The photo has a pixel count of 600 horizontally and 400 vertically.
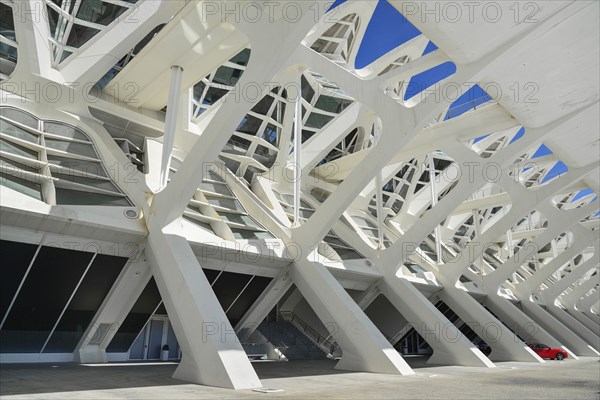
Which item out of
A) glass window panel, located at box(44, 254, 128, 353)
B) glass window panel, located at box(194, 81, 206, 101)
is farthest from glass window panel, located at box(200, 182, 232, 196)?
glass window panel, located at box(44, 254, 128, 353)

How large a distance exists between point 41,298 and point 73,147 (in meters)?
5.12

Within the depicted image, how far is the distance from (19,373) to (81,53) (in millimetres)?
10342

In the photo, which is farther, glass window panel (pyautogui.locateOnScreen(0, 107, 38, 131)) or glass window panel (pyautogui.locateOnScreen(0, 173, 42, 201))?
glass window panel (pyautogui.locateOnScreen(0, 107, 38, 131))

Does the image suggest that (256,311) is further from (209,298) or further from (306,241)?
(209,298)

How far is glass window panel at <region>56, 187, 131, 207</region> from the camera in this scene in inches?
463

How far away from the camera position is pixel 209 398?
7477 mm

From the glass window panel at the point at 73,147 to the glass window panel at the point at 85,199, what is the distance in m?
2.63

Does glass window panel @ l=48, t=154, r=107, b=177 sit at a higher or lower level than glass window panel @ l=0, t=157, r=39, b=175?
higher

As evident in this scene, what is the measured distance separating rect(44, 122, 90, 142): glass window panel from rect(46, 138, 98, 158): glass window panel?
42cm

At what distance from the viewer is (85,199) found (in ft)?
40.3

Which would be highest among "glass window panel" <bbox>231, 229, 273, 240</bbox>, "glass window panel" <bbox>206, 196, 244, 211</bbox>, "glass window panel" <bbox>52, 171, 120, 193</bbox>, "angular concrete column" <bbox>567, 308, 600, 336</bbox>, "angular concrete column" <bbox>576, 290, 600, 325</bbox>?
"glass window panel" <bbox>206, 196, 244, 211</bbox>

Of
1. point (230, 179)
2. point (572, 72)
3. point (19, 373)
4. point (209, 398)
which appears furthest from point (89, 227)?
point (572, 72)

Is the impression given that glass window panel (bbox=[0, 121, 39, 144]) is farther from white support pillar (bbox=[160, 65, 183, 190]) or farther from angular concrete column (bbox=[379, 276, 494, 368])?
angular concrete column (bbox=[379, 276, 494, 368])

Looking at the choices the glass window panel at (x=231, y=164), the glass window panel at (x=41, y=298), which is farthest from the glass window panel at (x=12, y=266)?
the glass window panel at (x=231, y=164)
